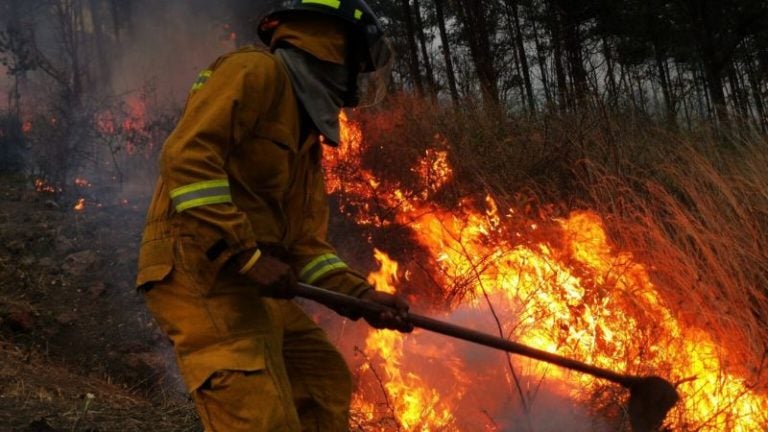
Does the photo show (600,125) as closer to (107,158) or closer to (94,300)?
(94,300)

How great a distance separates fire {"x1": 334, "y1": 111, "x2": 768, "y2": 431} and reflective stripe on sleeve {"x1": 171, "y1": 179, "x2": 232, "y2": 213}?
223 cm

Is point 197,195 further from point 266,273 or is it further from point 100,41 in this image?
point 100,41

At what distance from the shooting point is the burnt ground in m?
3.65

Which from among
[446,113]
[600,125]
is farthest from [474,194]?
[446,113]

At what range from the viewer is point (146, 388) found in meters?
5.22

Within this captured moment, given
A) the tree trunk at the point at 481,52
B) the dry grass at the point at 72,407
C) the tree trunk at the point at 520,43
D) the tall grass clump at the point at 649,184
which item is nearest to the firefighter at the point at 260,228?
the dry grass at the point at 72,407

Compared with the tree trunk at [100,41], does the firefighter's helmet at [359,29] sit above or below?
below

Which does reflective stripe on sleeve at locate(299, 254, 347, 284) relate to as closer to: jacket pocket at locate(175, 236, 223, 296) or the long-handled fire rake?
the long-handled fire rake

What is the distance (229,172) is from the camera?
214cm

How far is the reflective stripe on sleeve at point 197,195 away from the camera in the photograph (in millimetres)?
1895

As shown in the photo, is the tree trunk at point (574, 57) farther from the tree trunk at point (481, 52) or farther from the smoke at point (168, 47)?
the smoke at point (168, 47)

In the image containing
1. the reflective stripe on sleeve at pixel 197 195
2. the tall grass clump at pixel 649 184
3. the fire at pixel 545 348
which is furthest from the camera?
the tall grass clump at pixel 649 184

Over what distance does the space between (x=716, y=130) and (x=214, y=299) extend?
275 inches

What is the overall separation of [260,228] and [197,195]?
40cm
